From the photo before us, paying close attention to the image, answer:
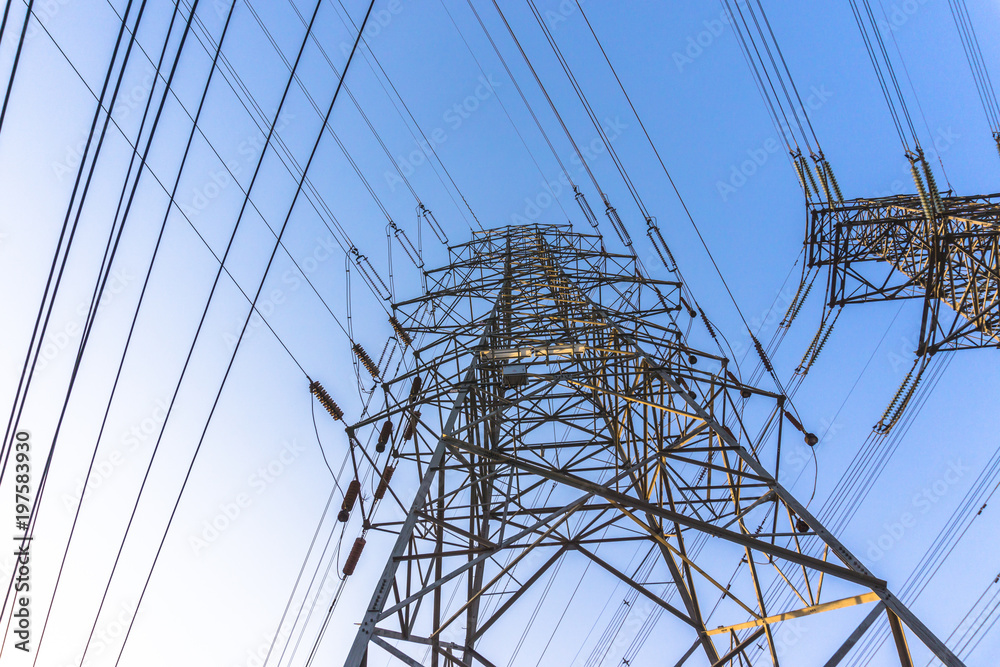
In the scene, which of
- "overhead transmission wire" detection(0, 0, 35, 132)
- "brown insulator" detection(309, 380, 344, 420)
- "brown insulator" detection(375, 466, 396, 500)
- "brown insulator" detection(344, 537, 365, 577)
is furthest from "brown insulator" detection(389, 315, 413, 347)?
"overhead transmission wire" detection(0, 0, 35, 132)

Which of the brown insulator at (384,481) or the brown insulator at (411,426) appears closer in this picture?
the brown insulator at (384,481)

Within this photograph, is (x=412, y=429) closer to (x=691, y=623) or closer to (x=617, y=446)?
(x=617, y=446)

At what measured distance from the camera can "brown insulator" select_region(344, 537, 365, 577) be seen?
6.12 meters

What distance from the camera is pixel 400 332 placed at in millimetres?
10070

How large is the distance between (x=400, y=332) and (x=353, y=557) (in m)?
4.61

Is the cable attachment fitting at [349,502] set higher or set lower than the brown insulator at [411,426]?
lower

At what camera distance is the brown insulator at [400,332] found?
10039mm

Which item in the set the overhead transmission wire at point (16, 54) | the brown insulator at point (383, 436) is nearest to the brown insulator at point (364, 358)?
the brown insulator at point (383, 436)

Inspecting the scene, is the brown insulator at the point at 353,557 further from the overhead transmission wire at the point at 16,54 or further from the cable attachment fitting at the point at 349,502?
the overhead transmission wire at the point at 16,54

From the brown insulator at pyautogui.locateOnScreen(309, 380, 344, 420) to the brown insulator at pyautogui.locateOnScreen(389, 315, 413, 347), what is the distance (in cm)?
243

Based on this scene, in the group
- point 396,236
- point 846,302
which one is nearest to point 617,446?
point 396,236

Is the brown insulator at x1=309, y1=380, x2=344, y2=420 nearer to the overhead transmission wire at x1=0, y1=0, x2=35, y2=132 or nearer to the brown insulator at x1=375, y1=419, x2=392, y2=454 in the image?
the brown insulator at x1=375, y1=419, x2=392, y2=454

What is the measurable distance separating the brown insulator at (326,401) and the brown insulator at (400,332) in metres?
2.43

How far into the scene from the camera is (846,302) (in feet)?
39.9
